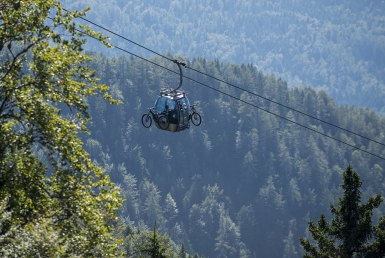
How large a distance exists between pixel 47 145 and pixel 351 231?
629 inches

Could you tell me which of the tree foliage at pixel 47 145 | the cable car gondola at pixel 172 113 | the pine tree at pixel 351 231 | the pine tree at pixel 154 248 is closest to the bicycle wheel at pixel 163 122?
the cable car gondola at pixel 172 113

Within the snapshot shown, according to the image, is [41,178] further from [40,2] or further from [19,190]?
[40,2]

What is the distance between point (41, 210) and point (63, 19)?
3.88 m

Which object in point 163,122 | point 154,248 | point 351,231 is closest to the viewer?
point 154,248

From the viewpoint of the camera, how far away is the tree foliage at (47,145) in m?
15.4

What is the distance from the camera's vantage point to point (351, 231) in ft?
94.9

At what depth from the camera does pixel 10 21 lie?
16.0 m

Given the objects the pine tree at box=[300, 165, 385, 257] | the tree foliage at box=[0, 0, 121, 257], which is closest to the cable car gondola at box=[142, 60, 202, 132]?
the pine tree at box=[300, 165, 385, 257]

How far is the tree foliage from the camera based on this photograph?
15.4 metres

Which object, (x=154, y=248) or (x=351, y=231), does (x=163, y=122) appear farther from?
(x=351, y=231)

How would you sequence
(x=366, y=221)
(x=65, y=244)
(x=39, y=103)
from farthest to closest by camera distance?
(x=366, y=221), (x=39, y=103), (x=65, y=244)

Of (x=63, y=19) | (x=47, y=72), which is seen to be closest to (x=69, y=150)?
(x=47, y=72)

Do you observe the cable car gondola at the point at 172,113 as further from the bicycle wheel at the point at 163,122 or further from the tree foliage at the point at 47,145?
the tree foliage at the point at 47,145

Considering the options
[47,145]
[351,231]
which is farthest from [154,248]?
[47,145]
